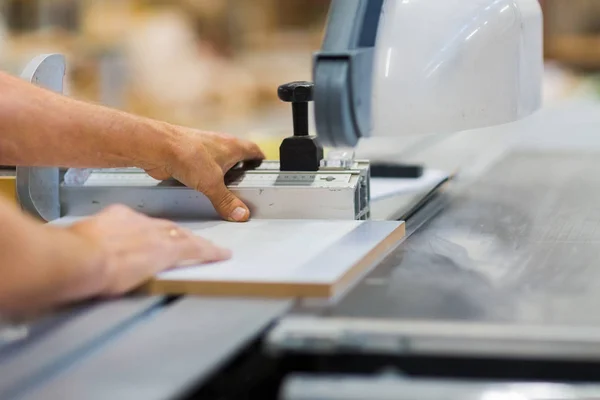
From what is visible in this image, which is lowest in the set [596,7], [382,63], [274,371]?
[274,371]

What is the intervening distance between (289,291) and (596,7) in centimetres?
416

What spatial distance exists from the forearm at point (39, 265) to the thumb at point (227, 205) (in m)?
0.39

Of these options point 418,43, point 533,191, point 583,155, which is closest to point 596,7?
point 583,155

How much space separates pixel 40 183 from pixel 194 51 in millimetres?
2726

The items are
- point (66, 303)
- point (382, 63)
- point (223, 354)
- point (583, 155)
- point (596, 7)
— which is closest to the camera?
point (223, 354)

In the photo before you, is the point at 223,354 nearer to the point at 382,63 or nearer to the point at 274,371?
the point at 274,371

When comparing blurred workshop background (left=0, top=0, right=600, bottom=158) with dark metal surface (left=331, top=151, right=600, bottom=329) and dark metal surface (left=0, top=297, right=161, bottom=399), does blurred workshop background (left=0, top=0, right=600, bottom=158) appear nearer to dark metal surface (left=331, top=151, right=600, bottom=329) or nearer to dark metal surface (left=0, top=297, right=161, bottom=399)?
dark metal surface (left=331, top=151, right=600, bottom=329)

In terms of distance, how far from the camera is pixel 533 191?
57.0 inches

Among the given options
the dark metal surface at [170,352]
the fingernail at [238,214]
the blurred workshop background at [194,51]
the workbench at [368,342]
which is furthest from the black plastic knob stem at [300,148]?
the blurred workshop background at [194,51]

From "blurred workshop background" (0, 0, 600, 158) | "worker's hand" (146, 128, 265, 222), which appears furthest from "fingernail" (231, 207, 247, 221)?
"blurred workshop background" (0, 0, 600, 158)

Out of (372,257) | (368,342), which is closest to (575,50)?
(372,257)

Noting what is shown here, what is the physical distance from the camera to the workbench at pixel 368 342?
0.66 meters

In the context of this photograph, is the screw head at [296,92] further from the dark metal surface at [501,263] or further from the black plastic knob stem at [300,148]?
the dark metal surface at [501,263]

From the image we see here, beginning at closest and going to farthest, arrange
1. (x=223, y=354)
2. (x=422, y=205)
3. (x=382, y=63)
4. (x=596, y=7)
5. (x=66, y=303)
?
(x=223, y=354)
(x=66, y=303)
(x=382, y=63)
(x=422, y=205)
(x=596, y=7)
